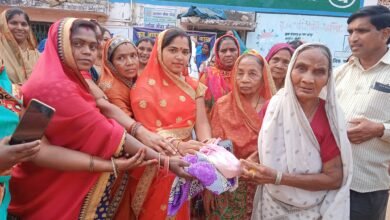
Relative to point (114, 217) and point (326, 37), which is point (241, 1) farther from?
point (114, 217)

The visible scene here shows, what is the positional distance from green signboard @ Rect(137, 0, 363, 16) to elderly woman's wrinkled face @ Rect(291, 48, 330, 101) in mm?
10610

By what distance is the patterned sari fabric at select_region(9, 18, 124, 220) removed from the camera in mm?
1845

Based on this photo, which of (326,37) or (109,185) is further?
(326,37)

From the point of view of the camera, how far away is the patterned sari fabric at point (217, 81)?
11.3 ft

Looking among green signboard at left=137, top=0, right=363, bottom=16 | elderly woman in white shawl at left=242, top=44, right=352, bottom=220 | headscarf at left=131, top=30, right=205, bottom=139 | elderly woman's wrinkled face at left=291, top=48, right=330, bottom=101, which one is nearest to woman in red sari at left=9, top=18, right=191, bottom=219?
headscarf at left=131, top=30, right=205, bottom=139

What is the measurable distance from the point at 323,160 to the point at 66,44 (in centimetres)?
167

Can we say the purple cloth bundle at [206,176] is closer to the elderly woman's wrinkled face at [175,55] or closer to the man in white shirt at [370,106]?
the elderly woman's wrinkled face at [175,55]

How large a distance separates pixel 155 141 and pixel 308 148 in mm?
965

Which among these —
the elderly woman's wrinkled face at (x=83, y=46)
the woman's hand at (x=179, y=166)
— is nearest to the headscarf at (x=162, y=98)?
the woman's hand at (x=179, y=166)

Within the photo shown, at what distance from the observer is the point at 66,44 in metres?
1.92

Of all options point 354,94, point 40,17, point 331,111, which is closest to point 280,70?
point 354,94

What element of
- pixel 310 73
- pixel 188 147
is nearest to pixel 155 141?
pixel 188 147

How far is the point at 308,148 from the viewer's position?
2039 mm

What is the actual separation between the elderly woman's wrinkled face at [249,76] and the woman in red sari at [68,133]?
1.10 metres
